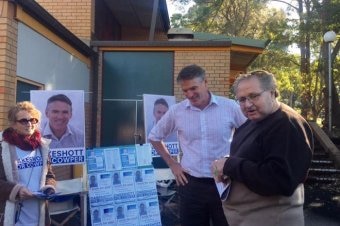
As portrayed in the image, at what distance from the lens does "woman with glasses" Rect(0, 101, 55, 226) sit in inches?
138

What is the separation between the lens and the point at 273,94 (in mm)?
2447

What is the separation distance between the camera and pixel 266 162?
2.27 metres

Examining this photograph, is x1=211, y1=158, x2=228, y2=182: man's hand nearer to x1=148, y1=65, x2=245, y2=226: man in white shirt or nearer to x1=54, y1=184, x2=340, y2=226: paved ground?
x1=148, y1=65, x2=245, y2=226: man in white shirt

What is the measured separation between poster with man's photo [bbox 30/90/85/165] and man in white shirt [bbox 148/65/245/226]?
2664mm

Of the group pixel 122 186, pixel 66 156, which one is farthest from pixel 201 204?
pixel 66 156

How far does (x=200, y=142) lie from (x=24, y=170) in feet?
4.67

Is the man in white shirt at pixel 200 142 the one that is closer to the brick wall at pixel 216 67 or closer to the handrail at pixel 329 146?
the brick wall at pixel 216 67

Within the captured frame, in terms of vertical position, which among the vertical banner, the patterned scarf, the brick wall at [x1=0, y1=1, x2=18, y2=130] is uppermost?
Result: the brick wall at [x1=0, y1=1, x2=18, y2=130]

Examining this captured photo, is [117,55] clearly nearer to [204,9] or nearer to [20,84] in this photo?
[20,84]

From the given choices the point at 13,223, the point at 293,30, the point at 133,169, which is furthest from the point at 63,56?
the point at 293,30

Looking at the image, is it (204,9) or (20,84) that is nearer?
(20,84)

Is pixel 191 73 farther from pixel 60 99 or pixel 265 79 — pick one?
pixel 60 99

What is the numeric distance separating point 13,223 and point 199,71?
1.86m

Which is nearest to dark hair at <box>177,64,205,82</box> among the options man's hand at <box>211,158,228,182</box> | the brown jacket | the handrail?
man's hand at <box>211,158,228,182</box>
